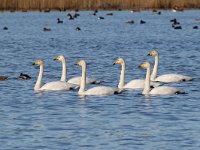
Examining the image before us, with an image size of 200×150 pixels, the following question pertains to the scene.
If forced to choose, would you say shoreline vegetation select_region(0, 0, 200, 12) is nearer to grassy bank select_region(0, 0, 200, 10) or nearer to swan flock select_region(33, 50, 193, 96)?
grassy bank select_region(0, 0, 200, 10)

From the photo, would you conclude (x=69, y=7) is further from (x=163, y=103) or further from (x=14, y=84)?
(x=163, y=103)

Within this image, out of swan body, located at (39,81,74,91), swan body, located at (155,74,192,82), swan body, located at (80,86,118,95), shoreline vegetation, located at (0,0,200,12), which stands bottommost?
shoreline vegetation, located at (0,0,200,12)

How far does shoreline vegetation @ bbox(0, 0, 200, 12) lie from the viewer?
227ft

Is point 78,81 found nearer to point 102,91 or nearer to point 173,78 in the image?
point 102,91

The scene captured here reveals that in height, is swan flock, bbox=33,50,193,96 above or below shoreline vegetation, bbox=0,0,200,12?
above

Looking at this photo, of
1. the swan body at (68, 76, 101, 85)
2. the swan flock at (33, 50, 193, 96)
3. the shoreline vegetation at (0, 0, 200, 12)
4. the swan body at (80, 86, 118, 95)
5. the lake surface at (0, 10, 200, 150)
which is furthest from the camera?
the shoreline vegetation at (0, 0, 200, 12)

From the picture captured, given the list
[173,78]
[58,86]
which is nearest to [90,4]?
[173,78]

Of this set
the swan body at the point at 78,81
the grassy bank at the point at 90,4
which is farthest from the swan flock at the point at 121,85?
the grassy bank at the point at 90,4

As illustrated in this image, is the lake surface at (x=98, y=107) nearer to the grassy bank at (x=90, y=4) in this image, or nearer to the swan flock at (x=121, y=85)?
the swan flock at (x=121, y=85)

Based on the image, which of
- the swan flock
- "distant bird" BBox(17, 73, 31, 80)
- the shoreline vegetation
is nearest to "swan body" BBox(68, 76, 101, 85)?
the swan flock

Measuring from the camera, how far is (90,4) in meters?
72.4

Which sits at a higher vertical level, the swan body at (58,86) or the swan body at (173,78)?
the swan body at (58,86)

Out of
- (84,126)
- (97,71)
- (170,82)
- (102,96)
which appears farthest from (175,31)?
(84,126)

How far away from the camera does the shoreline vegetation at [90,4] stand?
227ft
